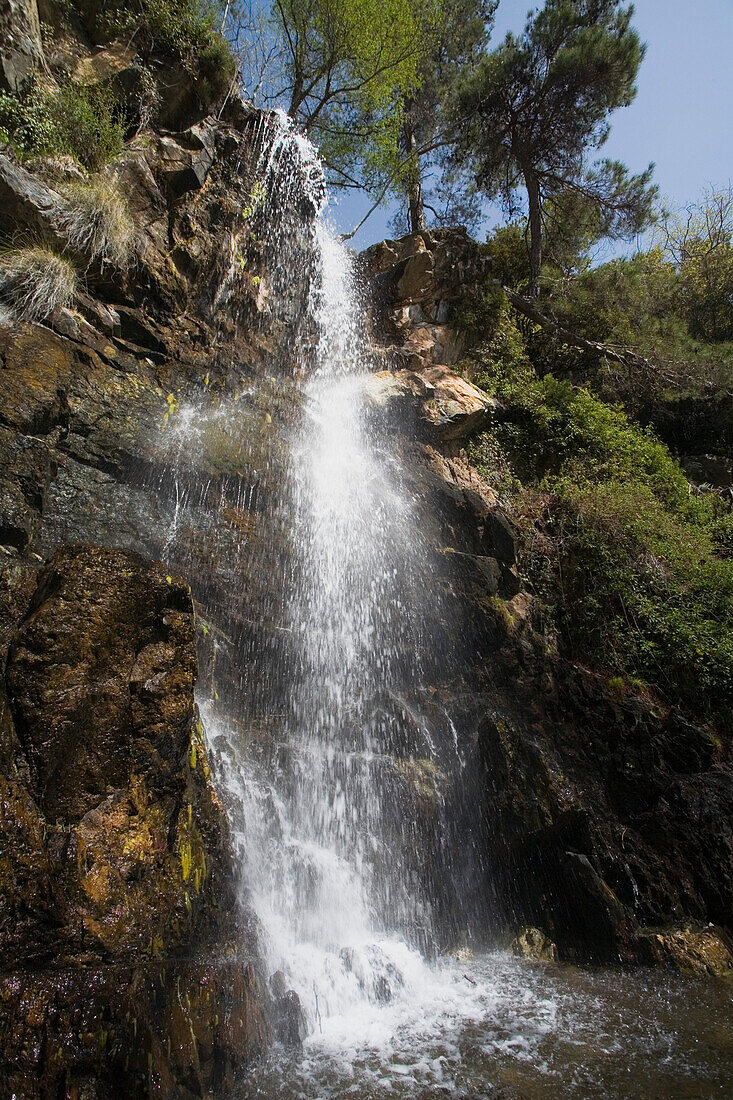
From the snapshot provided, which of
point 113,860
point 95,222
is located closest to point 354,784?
point 113,860

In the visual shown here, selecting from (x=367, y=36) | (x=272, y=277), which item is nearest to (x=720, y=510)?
(x=272, y=277)

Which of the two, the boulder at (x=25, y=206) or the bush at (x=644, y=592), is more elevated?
the boulder at (x=25, y=206)

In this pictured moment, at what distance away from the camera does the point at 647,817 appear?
5.75 meters

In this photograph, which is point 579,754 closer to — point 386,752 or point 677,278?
point 386,752

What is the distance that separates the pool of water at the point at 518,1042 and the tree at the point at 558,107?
12900 mm

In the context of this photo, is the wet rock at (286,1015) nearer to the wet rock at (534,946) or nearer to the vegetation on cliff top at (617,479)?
the wet rock at (534,946)

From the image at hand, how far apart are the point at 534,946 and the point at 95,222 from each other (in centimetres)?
894

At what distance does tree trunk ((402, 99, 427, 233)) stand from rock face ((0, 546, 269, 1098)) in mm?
13203

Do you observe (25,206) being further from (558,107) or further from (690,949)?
(558,107)

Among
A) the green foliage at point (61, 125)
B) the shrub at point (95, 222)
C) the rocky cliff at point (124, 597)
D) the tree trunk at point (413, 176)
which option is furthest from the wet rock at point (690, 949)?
the tree trunk at point (413, 176)

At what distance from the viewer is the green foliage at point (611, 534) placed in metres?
7.39

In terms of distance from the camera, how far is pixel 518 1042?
3465 millimetres

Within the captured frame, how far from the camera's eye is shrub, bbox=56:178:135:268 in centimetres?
681

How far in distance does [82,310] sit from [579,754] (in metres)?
7.52
